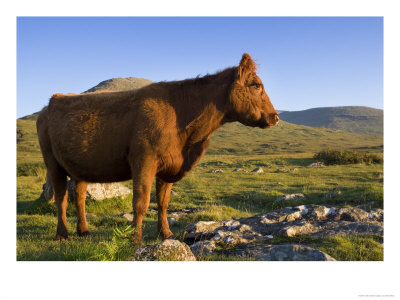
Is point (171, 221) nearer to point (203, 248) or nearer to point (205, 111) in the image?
point (203, 248)

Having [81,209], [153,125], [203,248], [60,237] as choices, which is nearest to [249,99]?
[153,125]

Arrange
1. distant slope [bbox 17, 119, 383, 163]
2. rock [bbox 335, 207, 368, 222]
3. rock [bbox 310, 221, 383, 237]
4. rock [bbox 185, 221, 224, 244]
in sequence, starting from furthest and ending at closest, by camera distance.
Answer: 1. distant slope [bbox 17, 119, 383, 163]
2. rock [bbox 335, 207, 368, 222]
3. rock [bbox 185, 221, 224, 244]
4. rock [bbox 310, 221, 383, 237]

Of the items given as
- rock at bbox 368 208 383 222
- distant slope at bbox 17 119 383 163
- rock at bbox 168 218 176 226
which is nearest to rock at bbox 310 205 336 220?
rock at bbox 368 208 383 222

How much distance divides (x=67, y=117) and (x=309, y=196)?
1044 centimetres

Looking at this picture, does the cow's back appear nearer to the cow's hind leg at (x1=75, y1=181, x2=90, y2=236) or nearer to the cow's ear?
the cow's hind leg at (x1=75, y1=181, x2=90, y2=236)

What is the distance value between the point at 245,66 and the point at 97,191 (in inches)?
310

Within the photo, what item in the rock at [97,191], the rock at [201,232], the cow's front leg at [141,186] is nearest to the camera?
the cow's front leg at [141,186]

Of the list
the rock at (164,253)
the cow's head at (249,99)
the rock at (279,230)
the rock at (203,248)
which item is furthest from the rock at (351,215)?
the rock at (164,253)

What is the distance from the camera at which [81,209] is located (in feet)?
28.0

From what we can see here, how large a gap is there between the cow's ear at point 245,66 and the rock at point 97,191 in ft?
25.1

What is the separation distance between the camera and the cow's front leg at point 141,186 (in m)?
6.48

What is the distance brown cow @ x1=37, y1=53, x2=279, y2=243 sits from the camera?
6.56 m

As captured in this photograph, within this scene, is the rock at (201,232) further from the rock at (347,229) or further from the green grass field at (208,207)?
the rock at (347,229)
